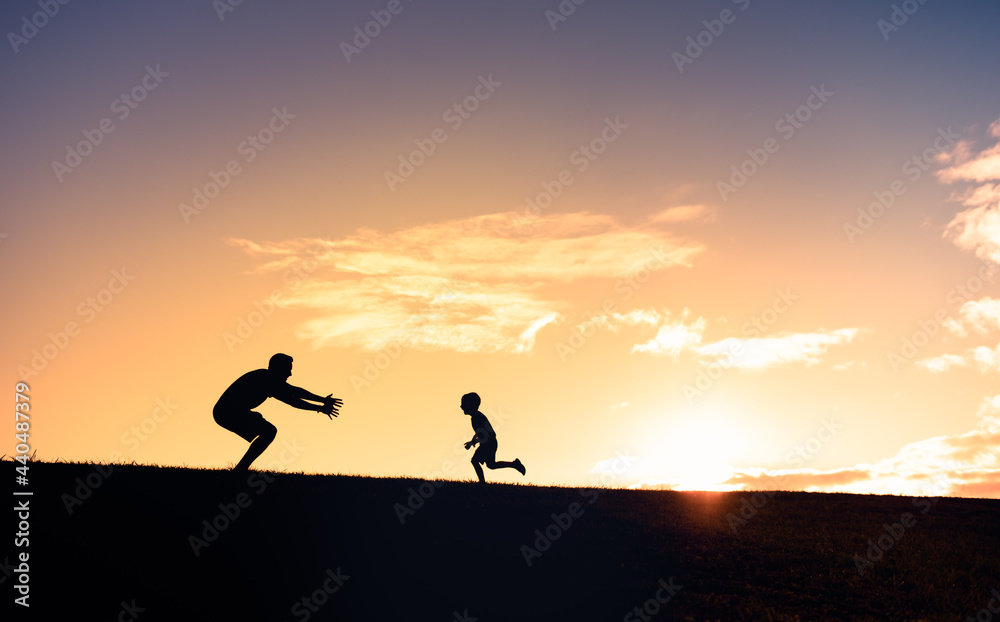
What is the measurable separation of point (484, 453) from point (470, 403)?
139cm

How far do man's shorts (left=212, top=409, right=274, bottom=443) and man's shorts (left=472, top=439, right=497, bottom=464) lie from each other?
5.71 meters

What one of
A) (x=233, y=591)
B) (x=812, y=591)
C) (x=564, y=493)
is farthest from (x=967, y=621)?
(x=233, y=591)

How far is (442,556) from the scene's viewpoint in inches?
560

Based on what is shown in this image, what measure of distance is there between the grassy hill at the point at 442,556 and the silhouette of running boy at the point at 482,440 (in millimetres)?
640

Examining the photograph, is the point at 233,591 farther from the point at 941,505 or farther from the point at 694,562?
the point at 941,505

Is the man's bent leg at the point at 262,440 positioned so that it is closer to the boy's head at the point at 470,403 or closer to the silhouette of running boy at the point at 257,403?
the silhouette of running boy at the point at 257,403

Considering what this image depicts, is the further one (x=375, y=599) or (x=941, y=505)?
(x=941, y=505)

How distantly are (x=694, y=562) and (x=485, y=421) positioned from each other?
6.63 metres

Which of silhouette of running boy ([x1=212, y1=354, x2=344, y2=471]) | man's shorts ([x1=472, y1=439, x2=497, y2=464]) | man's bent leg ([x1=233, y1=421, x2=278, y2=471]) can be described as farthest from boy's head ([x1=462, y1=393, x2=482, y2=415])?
man's bent leg ([x1=233, y1=421, x2=278, y2=471])

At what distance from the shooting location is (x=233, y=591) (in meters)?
12.0

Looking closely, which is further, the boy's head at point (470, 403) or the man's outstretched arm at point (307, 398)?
the boy's head at point (470, 403)

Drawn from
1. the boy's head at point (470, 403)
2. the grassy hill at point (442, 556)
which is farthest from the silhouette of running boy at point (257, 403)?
the boy's head at point (470, 403)

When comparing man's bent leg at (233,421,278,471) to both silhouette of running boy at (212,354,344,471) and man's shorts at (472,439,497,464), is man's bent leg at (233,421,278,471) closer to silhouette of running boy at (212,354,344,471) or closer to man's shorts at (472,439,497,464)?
silhouette of running boy at (212,354,344,471)

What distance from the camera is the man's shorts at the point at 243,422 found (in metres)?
16.1
